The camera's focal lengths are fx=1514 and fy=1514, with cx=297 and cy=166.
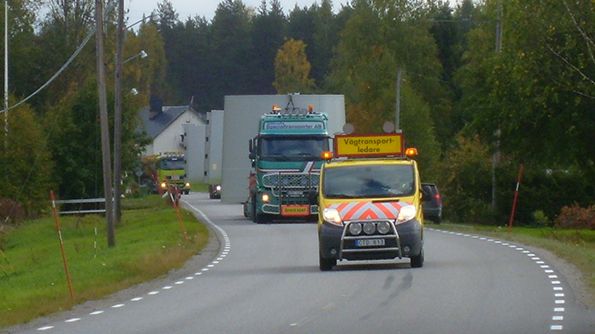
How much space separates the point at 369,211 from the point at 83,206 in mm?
39796

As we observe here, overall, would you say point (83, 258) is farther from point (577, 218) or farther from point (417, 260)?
point (577, 218)

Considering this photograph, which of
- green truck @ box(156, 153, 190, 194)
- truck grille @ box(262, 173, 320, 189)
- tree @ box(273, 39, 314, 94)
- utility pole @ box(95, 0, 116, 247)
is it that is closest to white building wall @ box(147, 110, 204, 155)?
tree @ box(273, 39, 314, 94)

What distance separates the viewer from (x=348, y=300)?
21.3 meters

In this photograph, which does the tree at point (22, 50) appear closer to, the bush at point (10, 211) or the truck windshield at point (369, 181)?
the bush at point (10, 211)

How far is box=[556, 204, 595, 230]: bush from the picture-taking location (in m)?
50.9

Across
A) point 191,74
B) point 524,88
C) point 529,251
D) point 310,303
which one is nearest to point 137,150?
point 524,88

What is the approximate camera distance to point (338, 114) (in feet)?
169

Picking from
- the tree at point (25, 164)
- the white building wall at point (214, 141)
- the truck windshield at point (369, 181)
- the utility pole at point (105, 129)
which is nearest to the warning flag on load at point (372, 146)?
the truck windshield at point (369, 181)

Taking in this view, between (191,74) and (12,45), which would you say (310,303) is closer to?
(12,45)

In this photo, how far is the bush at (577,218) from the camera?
50938 mm

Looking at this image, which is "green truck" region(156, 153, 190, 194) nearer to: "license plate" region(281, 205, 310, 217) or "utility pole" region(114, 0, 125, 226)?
"utility pole" region(114, 0, 125, 226)

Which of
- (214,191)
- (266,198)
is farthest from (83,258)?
(214,191)

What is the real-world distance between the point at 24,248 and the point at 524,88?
56.0ft

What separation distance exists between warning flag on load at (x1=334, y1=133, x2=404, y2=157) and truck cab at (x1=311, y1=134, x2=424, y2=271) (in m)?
0.73
